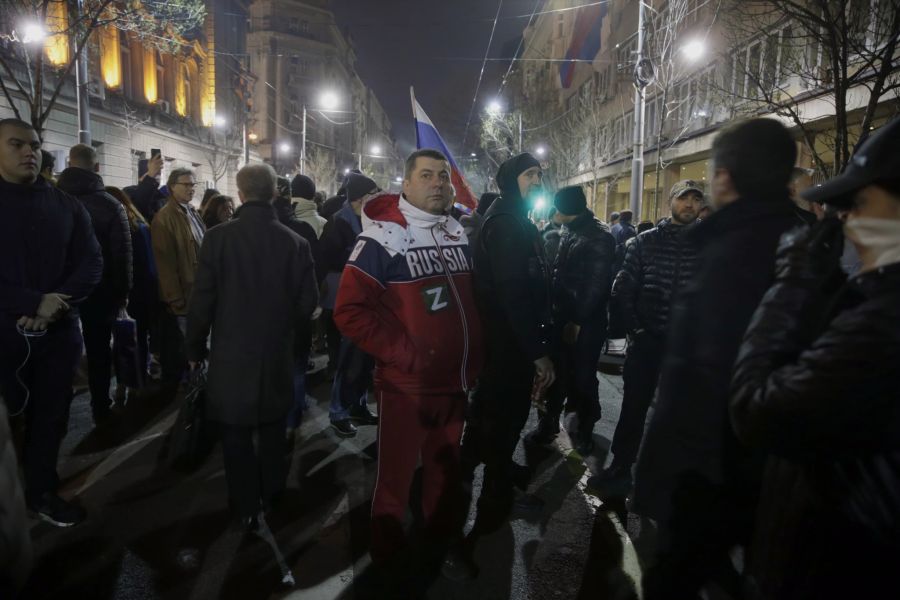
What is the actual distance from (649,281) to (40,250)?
372cm

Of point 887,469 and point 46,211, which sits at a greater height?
point 46,211

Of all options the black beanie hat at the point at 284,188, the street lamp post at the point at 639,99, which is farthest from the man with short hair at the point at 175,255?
the street lamp post at the point at 639,99

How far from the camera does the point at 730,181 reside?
6.66 ft

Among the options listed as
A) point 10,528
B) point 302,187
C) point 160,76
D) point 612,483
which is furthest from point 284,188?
point 160,76

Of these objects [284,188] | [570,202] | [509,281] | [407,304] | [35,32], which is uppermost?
[35,32]

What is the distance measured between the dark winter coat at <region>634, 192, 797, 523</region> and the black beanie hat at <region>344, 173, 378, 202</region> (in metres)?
4.01

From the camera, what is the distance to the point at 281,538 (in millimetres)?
3387

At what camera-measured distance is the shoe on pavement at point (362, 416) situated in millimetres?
5387

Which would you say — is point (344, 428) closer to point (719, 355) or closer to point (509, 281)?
point (509, 281)

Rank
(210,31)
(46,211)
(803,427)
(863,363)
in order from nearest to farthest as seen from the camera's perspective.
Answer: (863,363)
(803,427)
(46,211)
(210,31)

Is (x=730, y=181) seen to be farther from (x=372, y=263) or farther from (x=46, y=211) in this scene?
(x=46, y=211)

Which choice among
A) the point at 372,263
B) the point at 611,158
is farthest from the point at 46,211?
the point at 611,158

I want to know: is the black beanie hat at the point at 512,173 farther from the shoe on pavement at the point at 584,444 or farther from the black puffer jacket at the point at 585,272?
the shoe on pavement at the point at 584,444

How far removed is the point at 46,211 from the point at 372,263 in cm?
217
